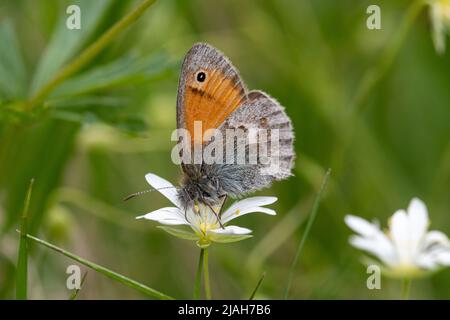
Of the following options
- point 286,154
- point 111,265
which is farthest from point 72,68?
point 111,265

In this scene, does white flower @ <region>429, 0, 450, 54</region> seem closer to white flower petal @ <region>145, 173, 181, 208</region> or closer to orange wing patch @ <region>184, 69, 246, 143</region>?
orange wing patch @ <region>184, 69, 246, 143</region>

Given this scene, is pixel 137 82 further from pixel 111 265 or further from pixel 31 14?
pixel 31 14

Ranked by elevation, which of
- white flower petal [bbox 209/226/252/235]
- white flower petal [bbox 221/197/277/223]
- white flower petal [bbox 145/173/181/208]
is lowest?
white flower petal [bbox 209/226/252/235]

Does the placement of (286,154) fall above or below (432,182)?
below

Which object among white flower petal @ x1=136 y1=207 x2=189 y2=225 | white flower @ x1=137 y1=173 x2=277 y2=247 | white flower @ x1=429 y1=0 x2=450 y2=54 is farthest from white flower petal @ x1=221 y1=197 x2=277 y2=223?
white flower @ x1=429 y1=0 x2=450 y2=54

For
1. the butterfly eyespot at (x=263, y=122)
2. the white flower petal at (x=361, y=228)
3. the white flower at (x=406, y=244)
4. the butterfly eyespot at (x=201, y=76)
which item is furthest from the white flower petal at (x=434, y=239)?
the butterfly eyespot at (x=201, y=76)

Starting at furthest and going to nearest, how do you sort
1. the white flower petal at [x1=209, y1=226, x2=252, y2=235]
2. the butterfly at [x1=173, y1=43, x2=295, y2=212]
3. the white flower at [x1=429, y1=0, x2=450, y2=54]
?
the white flower at [x1=429, y1=0, x2=450, y2=54], the butterfly at [x1=173, y1=43, x2=295, y2=212], the white flower petal at [x1=209, y1=226, x2=252, y2=235]
